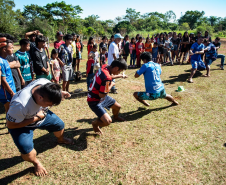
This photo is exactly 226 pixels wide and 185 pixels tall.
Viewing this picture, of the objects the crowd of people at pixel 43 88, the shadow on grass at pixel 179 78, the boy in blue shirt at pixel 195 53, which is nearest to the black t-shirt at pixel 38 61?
the crowd of people at pixel 43 88

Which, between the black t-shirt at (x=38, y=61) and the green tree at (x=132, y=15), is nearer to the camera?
the black t-shirt at (x=38, y=61)

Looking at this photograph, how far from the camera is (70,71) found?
5.69 m

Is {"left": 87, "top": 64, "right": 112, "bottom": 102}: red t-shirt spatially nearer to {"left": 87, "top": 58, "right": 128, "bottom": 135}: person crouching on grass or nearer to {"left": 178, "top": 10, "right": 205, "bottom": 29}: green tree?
{"left": 87, "top": 58, "right": 128, "bottom": 135}: person crouching on grass

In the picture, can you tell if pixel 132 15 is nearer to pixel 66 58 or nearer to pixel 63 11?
pixel 63 11

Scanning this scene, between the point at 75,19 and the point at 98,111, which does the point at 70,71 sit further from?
the point at 75,19

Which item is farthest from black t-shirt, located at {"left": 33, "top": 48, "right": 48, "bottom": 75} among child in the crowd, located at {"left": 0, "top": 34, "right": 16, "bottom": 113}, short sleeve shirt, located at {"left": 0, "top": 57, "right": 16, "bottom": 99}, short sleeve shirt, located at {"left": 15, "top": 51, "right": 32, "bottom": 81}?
short sleeve shirt, located at {"left": 0, "top": 57, "right": 16, "bottom": 99}

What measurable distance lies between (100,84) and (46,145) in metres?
1.81

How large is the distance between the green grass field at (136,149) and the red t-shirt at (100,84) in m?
1.02

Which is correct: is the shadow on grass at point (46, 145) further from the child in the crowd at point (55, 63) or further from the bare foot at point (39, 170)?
the child in the crowd at point (55, 63)

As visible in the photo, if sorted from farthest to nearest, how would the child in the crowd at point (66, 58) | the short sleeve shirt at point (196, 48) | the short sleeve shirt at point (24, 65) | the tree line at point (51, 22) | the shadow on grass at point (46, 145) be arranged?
the tree line at point (51, 22) < the short sleeve shirt at point (196, 48) < the child in the crowd at point (66, 58) < the short sleeve shirt at point (24, 65) < the shadow on grass at point (46, 145)

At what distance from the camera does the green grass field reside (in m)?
2.71

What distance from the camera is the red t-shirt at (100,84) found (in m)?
3.22

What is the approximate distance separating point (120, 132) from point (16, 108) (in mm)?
2418

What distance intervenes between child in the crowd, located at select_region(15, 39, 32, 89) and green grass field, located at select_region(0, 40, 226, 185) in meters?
1.35
